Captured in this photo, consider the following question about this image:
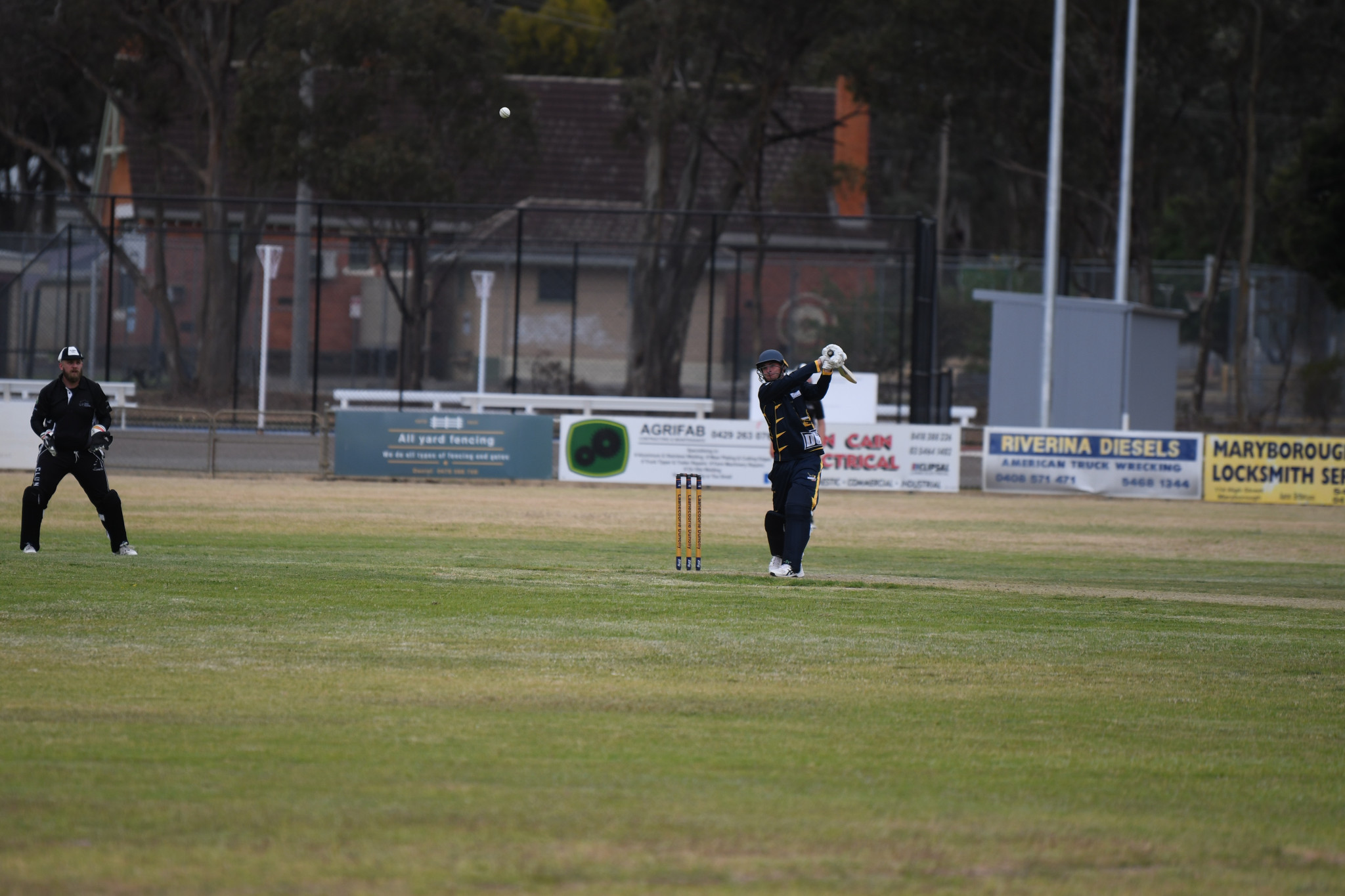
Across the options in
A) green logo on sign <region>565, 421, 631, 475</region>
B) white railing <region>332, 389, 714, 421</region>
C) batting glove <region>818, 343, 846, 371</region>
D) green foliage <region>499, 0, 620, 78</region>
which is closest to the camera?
batting glove <region>818, 343, 846, 371</region>

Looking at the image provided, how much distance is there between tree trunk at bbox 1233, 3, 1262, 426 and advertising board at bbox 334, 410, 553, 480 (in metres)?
23.3

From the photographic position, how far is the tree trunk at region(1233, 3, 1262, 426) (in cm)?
4028

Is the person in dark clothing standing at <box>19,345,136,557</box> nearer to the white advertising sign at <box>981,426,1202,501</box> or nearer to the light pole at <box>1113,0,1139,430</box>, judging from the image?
the white advertising sign at <box>981,426,1202,501</box>

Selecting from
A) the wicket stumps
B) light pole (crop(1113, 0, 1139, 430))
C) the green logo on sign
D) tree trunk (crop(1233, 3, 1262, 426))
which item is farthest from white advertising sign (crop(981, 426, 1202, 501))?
tree trunk (crop(1233, 3, 1262, 426))

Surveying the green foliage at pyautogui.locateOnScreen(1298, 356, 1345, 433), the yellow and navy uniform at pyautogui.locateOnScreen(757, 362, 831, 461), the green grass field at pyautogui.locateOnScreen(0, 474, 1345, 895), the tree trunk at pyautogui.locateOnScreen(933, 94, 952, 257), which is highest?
the tree trunk at pyautogui.locateOnScreen(933, 94, 952, 257)

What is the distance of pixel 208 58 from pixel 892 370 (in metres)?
20.1

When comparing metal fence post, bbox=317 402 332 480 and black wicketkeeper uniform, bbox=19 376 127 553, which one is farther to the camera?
metal fence post, bbox=317 402 332 480

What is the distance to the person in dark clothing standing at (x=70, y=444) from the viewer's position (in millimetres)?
13539

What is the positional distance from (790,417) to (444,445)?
13.6 m

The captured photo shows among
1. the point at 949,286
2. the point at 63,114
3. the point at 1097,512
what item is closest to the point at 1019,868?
the point at 1097,512

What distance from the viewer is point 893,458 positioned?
26203 mm

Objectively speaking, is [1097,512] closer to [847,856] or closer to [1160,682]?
[1160,682]

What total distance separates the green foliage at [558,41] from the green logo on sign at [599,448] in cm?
3710

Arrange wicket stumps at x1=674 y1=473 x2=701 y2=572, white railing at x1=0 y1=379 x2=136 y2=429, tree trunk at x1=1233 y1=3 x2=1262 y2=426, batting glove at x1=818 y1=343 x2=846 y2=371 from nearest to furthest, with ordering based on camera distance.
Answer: batting glove at x1=818 y1=343 x2=846 y2=371 → wicket stumps at x1=674 y1=473 x2=701 y2=572 → white railing at x1=0 y1=379 x2=136 y2=429 → tree trunk at x1=1233 y1=3 x2=1262 y2=426
